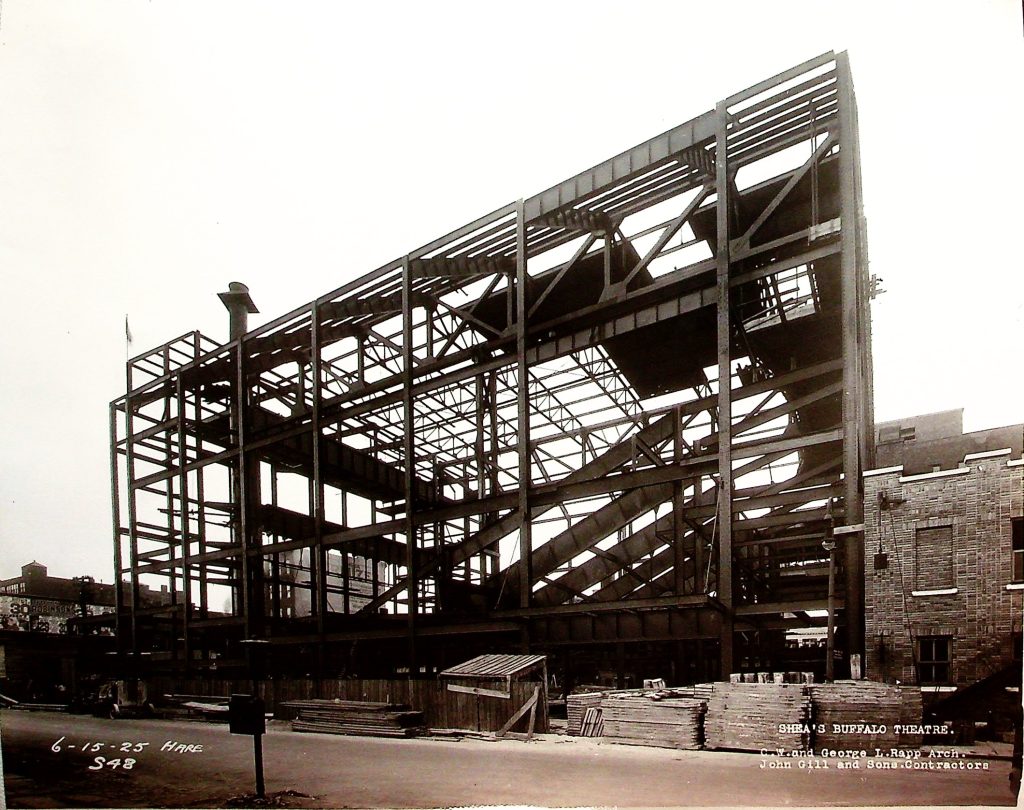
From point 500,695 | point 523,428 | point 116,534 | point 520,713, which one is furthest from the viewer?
point 116,534

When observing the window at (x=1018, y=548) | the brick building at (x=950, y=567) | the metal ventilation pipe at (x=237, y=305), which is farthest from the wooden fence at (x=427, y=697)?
the metal ventilation pipe at (x=237, y=305)

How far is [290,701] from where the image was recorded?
17531 millimetres

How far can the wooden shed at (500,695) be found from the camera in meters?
13.2

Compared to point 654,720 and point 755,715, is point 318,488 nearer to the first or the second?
point 654,720

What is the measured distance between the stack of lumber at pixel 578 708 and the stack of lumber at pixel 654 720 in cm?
58

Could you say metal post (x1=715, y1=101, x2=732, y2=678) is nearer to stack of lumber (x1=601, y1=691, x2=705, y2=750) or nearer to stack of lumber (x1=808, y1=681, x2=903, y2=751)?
stack of lumber (x1=601, y1=691, x2=705, y2=750)

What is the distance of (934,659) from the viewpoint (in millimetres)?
10289

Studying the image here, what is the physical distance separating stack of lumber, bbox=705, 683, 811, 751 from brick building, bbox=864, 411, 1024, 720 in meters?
1.65

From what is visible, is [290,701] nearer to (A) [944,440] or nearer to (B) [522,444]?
(B) [522,444]

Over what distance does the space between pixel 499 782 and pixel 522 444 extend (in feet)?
23.2

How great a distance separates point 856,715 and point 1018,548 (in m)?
2.78

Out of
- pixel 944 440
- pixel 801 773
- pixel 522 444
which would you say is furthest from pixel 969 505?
pixel 522 444

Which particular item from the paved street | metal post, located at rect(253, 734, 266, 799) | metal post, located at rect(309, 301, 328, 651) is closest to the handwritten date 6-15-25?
the paved street

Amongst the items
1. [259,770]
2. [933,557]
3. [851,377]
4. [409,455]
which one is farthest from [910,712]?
[409,455]
